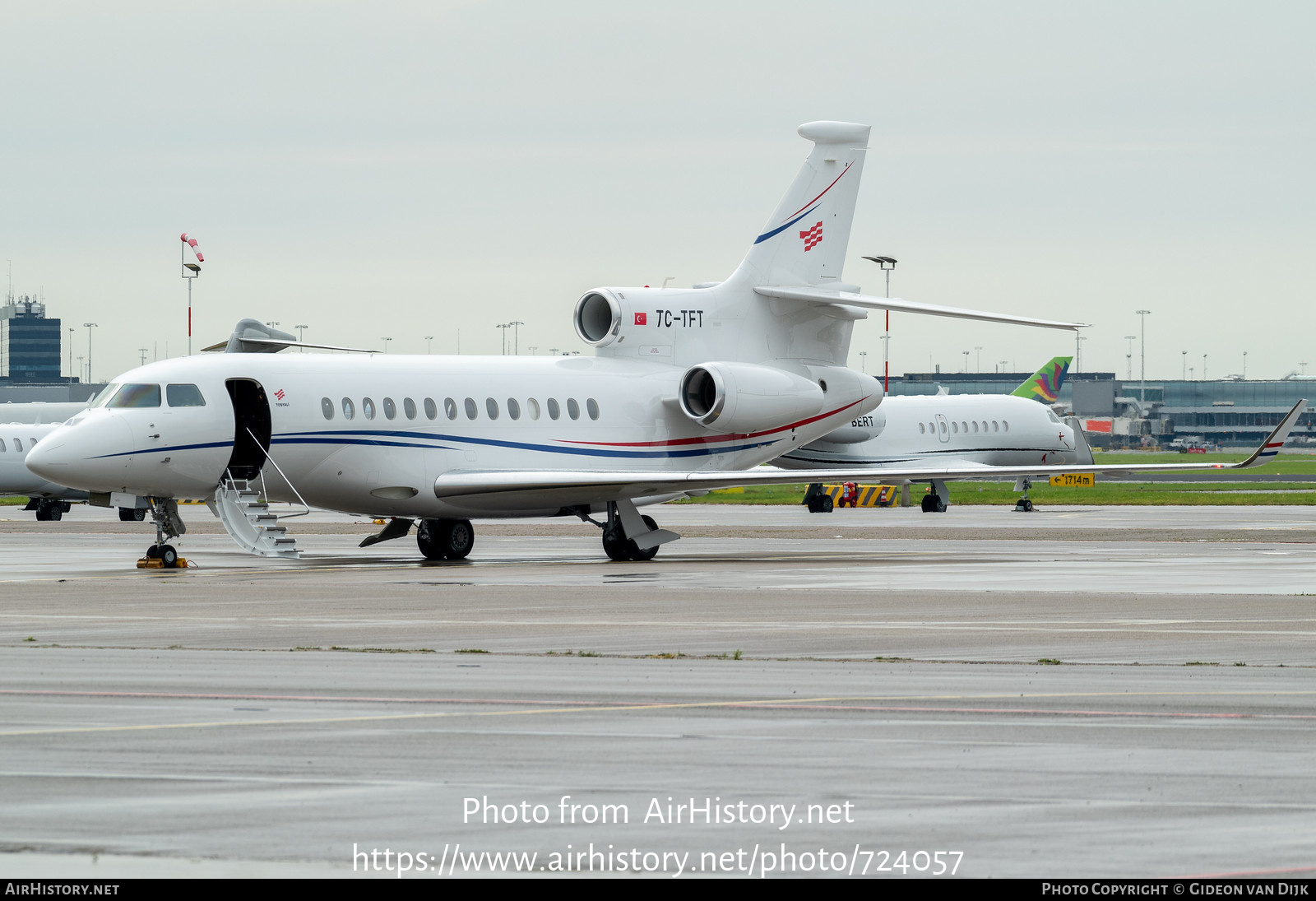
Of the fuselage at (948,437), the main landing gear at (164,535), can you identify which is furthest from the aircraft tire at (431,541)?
the fuselage at (948,437)

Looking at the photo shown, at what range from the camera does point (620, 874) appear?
6949 millimetres

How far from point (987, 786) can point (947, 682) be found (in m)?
4.70

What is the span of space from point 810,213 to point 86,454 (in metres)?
16.3

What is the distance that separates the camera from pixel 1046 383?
8219 centimetres

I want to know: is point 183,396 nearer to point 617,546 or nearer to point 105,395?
point 105,395

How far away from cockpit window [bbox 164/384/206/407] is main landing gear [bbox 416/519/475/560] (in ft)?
17.5

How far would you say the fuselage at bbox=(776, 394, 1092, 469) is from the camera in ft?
207

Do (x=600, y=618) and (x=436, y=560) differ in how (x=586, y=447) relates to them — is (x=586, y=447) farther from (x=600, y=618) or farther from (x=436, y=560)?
(x=600, y=618)

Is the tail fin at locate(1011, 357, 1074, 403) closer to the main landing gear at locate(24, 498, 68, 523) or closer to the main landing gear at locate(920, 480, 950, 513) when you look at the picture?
the main landing gear at locate(920, 480, 950, 513)

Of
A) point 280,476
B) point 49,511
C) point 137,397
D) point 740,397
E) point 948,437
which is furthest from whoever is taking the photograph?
point 948,437

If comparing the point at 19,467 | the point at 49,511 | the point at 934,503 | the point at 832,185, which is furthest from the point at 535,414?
the point at 934,503

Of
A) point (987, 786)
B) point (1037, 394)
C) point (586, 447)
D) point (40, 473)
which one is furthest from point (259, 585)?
point (1037, 394)

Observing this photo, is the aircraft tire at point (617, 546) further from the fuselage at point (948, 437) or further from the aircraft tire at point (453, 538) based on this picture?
the fuselage at point (948, 437)

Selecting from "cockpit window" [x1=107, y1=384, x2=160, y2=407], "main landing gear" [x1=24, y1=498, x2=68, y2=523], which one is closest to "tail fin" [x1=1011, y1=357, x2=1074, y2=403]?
"main landing gear" [x1=24, y1=498, x2=68, y2=523]
